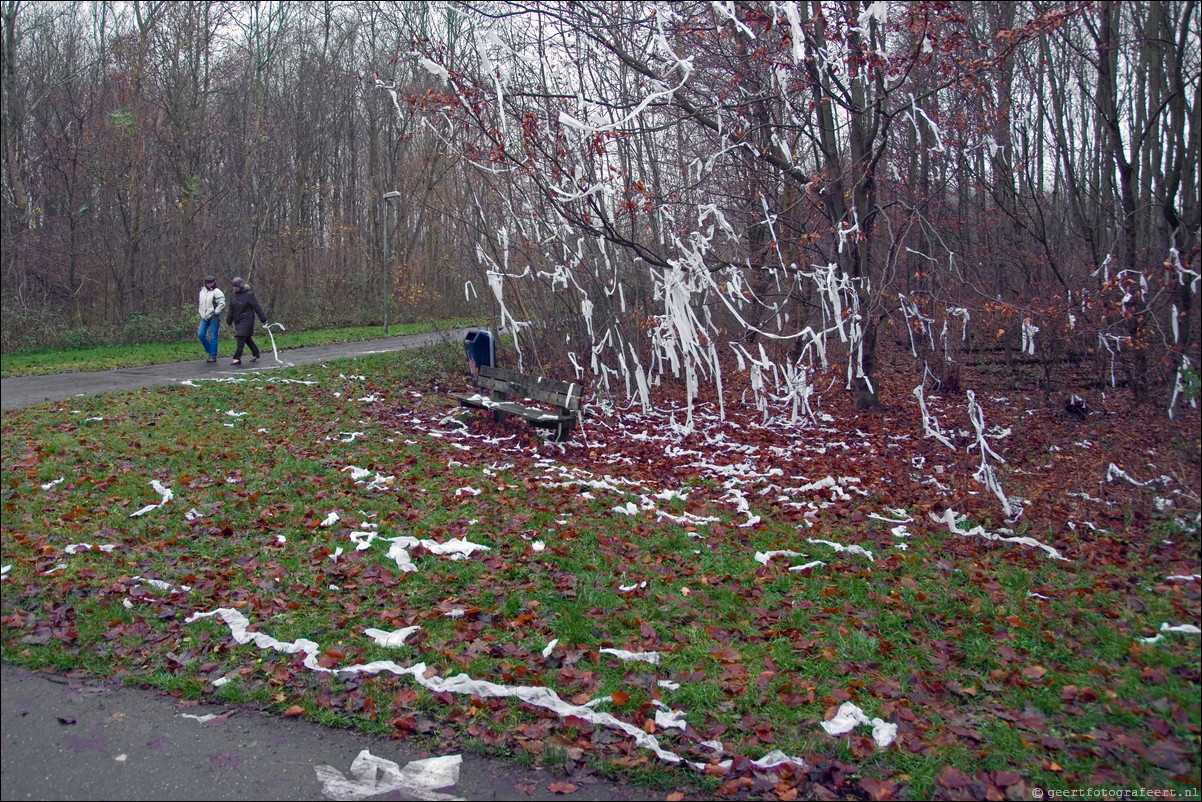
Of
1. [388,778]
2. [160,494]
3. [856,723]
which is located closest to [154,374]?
[160,494]

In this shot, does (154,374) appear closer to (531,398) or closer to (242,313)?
(242,313)

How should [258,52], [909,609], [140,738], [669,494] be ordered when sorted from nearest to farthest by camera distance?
1. [140,738]
2. [909,609]
3. [669,494]
4. [258,52]

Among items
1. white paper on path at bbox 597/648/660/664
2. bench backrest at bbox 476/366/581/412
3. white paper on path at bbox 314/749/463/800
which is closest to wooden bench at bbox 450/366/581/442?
bench backrest at bbox 476/366/581/412

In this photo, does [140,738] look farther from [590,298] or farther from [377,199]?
[377,199]

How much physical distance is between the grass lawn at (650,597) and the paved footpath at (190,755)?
145 millimetres

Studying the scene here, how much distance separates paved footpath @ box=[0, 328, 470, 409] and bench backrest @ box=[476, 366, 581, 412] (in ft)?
15.7

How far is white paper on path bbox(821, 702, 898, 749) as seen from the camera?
376 centimetres

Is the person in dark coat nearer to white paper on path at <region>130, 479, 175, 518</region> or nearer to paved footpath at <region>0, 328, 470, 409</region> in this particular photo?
paved footpath at <region>0, 328, 470, 409</region>

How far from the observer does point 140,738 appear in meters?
3.74

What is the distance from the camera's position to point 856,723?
3.89m

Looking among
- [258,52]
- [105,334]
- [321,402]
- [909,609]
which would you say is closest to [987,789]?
[909,609]

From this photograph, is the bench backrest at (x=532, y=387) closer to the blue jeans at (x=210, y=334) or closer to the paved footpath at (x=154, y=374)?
the paved footpath at (x=154, y=374)

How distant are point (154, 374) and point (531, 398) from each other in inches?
Answer: 267

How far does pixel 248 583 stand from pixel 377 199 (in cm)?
3098
